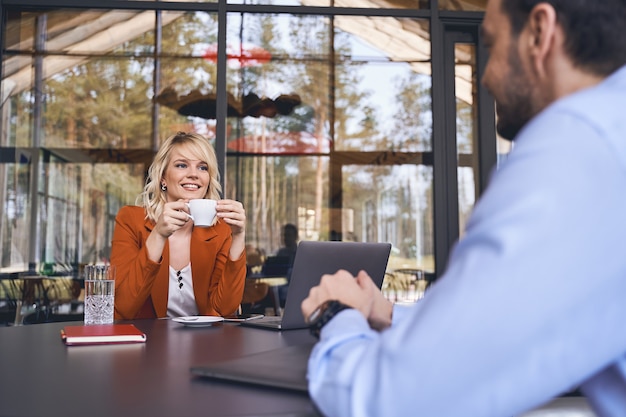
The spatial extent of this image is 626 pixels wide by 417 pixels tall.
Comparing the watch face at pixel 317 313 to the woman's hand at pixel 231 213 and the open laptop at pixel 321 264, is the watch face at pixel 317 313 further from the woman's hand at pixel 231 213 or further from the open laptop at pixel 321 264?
the woman's hand at pixel 231 213

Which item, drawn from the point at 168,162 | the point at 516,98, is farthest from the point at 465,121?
the point at 516,98

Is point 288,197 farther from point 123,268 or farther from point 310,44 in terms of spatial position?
point 123,268

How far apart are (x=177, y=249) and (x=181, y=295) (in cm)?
20

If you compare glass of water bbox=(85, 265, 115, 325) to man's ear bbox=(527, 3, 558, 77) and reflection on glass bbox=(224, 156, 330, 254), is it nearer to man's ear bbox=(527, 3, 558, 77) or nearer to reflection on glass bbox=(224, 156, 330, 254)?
man's ear bbox=(527, 3, 558, 77)

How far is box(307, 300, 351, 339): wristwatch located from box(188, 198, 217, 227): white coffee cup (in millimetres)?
Result: 1018

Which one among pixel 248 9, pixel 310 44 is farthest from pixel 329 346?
pixel 310 44

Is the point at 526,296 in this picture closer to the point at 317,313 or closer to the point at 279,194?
the point at 317,313

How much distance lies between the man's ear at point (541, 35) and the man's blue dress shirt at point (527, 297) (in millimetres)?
164

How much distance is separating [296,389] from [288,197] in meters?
6.96

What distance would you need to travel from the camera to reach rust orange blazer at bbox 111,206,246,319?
2068 millimetres

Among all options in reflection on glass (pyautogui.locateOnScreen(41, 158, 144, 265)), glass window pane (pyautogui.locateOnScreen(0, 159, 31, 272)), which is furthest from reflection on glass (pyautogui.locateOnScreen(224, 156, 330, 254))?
glass window pane (pyautogui.locateOnScreen(0, 159, 31, 272))

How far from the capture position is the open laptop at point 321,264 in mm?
1559

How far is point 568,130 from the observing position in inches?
26.2

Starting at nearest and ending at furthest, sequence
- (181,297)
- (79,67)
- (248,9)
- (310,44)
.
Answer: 1. (181,297)
2. (248,9)
3. (310,44)
4. (79,67)
